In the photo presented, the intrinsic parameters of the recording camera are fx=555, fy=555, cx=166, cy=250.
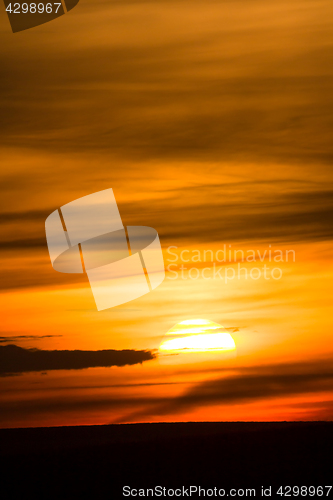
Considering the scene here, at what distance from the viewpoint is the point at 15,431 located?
116 ft

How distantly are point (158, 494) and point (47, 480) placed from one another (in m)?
3.76

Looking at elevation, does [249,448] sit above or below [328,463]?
below

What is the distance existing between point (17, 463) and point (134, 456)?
4152mm

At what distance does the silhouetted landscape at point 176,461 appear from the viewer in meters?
15.5

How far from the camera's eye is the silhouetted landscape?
15.5 metres

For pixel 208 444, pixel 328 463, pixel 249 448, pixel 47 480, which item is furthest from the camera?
pixel 208 444

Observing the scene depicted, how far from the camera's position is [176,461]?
1869 cm

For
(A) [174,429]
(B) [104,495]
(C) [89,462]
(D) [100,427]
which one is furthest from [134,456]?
(D) [100,427]

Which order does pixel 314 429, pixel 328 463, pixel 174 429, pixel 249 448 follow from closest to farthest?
pixel 328 463, pixel 249 448, pixel 314 429, pixel 174 429

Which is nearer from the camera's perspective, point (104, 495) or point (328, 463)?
point (104, 495)

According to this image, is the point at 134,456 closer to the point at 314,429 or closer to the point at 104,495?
the point at 104,495

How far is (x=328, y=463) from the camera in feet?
57.7

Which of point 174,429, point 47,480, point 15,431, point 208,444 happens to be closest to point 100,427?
point 15,431

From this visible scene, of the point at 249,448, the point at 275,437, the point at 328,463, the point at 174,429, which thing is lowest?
the point at 174,429
